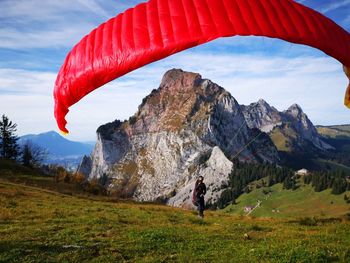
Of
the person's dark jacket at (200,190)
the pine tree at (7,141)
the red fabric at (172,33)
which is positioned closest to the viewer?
the red fabric at (172,33)

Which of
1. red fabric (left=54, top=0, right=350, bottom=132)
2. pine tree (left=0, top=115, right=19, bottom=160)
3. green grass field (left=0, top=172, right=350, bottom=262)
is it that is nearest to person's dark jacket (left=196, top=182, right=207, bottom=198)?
green grass field (left=0, top=172, right=350, bottom=262)

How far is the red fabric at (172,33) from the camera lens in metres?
5.68

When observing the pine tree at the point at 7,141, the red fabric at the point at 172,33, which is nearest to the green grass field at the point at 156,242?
the red fabric at the point at 172,33

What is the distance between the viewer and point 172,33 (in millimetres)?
5738

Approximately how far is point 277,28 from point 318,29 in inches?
29.5

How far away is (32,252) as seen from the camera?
14.8 m

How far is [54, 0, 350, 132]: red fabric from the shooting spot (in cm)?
568

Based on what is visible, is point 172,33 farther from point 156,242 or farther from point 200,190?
point 200,190

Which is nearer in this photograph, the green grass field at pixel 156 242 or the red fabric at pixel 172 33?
the red fabric at pixel 172 33

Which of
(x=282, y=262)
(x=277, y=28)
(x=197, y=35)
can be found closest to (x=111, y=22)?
(x=197, y=35)

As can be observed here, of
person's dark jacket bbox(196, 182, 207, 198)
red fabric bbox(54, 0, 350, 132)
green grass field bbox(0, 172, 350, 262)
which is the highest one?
red fabric bbox(54, 0, 350, 132)

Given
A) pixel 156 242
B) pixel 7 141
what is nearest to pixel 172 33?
pixel 156 242

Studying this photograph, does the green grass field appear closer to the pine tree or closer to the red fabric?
the red fabric

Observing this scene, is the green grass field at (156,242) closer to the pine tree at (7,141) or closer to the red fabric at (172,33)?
the red fabric at (172,33)
